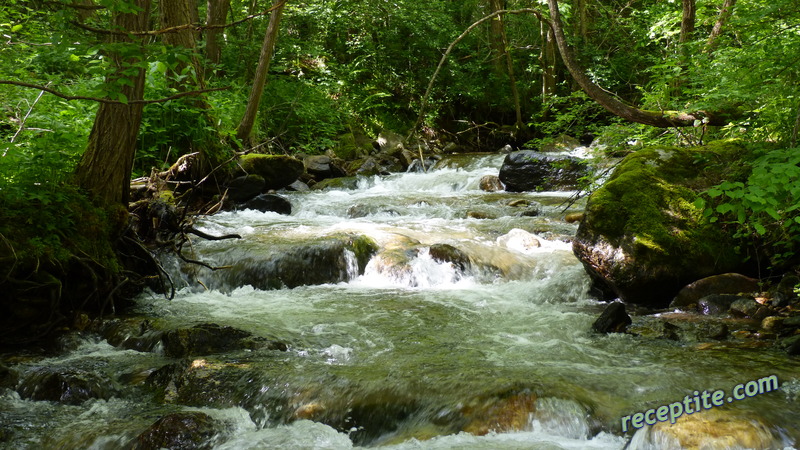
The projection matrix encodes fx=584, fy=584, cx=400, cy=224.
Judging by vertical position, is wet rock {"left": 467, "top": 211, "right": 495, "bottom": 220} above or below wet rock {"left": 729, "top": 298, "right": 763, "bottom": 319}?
above

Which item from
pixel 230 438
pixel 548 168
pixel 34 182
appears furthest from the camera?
pixel 548 168

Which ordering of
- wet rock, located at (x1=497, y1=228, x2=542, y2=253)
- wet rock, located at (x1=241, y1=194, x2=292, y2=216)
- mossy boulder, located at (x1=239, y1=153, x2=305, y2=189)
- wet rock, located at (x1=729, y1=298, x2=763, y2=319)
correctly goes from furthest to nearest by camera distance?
mossy boulder, located at (x1=239, y1=153, x2=305, y2=189)
wet rock, located at (x1=241, y1=194, x2=292, y2=216)
wet rock, located at (x1=497, y1=228, x2=542, y2=253)
wet rock, located at (x1=729, y1=298, x2=763, y2=319)

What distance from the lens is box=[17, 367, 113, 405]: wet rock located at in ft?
13.8

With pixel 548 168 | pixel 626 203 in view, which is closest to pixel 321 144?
pixel 548 168

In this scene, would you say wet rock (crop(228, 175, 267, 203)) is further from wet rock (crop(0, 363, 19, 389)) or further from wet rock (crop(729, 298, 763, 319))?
wet rock (crop(729, 298, 763, 319))

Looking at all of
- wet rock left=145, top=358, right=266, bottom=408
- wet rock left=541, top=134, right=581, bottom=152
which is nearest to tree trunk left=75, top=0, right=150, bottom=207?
wet rock left=145, top=358, right=266, bottom=408

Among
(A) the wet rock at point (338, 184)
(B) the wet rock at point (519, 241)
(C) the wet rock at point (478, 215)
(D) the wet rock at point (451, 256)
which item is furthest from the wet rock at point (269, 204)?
(B) the wet rock at point (519, 241)

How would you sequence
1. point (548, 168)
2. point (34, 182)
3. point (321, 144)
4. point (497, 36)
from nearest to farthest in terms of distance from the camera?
point (34, 182), point (548, 168), point (321, 144), point (497, 36)

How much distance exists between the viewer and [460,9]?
74.3ft

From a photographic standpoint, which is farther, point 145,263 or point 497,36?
point 497,36

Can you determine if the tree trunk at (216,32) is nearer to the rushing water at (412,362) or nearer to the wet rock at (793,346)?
the rushing water at (412,362)

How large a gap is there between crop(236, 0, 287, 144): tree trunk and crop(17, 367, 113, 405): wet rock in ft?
24.5

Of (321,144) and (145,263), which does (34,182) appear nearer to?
(145,263)

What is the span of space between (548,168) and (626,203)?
275 inches
